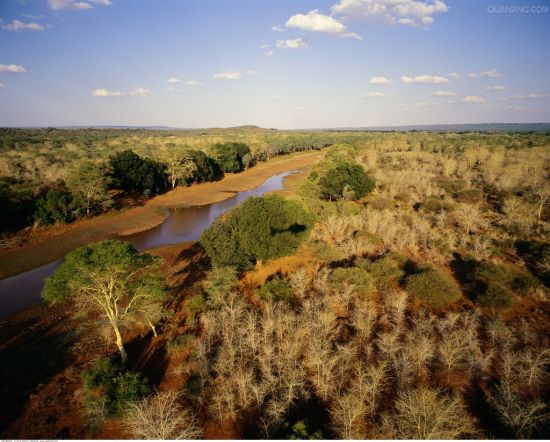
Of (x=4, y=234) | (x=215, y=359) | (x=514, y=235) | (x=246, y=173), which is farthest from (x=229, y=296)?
(x=246, y=173)

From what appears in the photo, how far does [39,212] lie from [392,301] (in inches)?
1259

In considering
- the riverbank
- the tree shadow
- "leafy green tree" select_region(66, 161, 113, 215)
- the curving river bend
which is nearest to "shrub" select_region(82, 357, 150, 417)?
the tree shadow

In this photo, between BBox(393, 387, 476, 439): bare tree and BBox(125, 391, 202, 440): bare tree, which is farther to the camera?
BBox(393, 387, 476, 439): bare tree

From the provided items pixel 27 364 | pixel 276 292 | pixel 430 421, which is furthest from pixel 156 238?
pixel 430 421

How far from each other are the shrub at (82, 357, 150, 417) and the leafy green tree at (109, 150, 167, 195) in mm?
32063

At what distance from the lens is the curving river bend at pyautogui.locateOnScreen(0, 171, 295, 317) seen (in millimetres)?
19116

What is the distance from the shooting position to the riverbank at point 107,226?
82.0 ft

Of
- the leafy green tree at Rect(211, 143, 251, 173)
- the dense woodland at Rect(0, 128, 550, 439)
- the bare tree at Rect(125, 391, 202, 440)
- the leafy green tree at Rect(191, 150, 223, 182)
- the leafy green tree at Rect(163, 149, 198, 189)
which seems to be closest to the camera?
the bare tree at Rect(125, 391, 202, 440)

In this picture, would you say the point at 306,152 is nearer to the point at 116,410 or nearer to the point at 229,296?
the point at 229,296

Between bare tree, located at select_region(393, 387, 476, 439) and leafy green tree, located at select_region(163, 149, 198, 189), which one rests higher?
leafy green tree, located at select_region(163, 149, 198, 189)

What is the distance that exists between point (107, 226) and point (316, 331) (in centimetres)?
2752

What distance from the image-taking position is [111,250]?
12.4 metres

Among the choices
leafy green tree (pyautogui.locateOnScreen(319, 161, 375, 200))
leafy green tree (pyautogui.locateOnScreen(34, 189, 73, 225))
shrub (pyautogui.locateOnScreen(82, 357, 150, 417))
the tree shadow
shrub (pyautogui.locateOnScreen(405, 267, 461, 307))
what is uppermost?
leafy green tree (pyautogui.locateOnScreen(319, 161, 375, 200))

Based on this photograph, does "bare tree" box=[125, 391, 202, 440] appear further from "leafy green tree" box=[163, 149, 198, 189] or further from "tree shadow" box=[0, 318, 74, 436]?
"leafy green tree" box=[163, 149, 198, 189]
